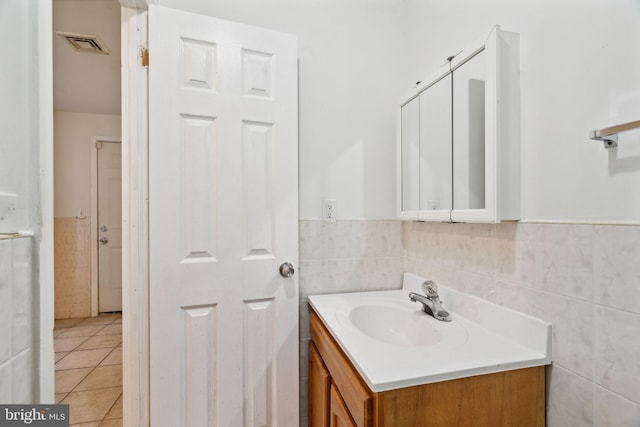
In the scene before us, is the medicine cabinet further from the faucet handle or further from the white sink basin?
the white sink basin

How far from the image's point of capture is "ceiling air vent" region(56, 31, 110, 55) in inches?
77.6

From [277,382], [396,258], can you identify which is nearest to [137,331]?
[277,382]

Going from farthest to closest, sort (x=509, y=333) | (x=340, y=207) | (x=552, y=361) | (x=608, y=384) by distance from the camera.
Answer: (x=340, y=207)
(x=509, y=333)
(x=552, y=361)
(x=608, y=384)

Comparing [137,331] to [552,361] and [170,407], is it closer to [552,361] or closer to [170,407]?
[170,407]

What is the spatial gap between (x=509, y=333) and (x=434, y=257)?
17.6 inches

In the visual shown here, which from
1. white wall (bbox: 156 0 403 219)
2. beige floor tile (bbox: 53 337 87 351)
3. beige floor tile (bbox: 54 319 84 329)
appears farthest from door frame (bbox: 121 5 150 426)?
beige floor tile (bbox: 54 319 84 329)

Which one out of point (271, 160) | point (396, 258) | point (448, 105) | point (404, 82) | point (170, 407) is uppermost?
point (404, 82)

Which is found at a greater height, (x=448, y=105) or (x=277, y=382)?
(x=448, y=105)

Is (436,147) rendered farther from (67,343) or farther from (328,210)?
(67,343)

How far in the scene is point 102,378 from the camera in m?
2.06

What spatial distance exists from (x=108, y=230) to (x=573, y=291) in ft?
13.8

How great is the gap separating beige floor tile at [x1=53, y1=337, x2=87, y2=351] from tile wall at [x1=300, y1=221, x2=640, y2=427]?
322 cm

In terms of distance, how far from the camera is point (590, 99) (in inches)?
27.9

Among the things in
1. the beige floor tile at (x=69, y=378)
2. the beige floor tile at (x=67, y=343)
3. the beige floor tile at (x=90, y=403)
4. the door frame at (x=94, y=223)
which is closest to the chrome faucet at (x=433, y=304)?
the beige floor tile at (x=90, y=403)
